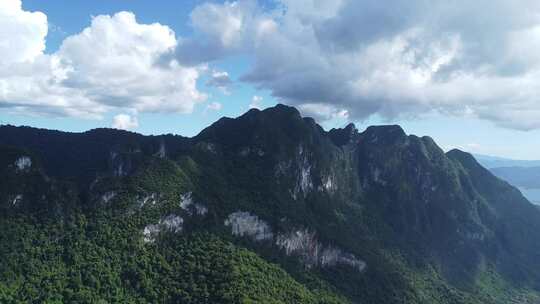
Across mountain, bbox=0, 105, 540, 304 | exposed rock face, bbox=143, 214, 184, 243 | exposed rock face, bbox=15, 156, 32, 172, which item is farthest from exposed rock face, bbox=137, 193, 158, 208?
exposed rock face, bbox=15, 156, 32, 172

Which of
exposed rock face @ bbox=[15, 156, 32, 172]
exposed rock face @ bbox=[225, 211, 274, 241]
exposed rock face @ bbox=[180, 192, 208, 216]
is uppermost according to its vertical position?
exposed rock face @ bbox=[15, 156, 32, 172]

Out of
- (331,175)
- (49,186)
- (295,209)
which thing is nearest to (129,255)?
(49,186)

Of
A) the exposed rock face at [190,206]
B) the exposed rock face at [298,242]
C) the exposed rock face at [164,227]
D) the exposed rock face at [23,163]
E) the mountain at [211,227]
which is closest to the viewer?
the mountain at [211,227]

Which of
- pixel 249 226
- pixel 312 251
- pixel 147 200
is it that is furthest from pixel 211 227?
pixel 312 251

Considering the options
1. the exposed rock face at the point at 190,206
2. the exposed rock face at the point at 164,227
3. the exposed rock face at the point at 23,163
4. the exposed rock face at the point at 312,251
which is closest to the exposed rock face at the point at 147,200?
the exposed rock face at the point at 164,227

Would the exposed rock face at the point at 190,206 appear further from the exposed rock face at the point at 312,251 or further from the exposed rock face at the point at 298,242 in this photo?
the exposed rock face at the point at 312,251

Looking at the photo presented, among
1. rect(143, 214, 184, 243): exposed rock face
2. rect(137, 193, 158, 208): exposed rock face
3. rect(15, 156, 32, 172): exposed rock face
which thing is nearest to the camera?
rect(15, 156, 32, 172): exposed rock face

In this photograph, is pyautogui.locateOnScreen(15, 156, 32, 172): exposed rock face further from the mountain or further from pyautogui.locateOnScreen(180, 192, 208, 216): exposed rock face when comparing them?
pyautogui.locateOnScreen(180, 192, 208, 216): exposed rock face

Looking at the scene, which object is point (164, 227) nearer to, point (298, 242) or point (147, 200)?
point (147, 200)
